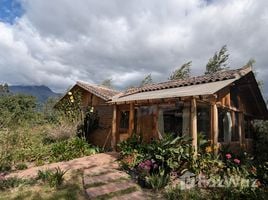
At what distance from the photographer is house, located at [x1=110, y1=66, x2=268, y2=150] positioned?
11625 mm

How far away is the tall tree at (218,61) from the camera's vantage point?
34.2 m

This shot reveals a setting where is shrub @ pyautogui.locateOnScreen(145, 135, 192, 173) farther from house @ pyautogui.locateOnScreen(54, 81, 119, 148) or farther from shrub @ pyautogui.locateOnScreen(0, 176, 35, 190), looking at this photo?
house @ pyautogui.locateOnScreen(54, 81, 119, 148)

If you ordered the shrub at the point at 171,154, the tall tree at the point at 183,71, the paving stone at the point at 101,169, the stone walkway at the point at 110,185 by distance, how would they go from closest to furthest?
1. the stone walkway at the point at 110,185
2. the shrub at the point at 171,154
3. the paving stone at the point at 101,169
4. the tall tree at the point at 183,71

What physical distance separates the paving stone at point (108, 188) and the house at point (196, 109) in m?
3.19

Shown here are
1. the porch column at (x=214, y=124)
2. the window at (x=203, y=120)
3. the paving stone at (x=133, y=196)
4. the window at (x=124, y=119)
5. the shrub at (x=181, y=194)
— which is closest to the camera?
the shrub at (x=181, y=194)

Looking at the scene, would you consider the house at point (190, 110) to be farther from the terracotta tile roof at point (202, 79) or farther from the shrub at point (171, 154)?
the shrub at point (171, 154)

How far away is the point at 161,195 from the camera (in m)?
7.64

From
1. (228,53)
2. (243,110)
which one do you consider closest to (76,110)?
(243,110)

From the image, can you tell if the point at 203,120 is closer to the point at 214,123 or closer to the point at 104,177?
the point at 214,123

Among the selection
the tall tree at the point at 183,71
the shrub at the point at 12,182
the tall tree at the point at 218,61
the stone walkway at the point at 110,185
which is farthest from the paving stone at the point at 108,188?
the tall tree at the point at 183,71

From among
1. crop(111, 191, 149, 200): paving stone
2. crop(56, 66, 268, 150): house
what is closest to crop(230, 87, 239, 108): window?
crop(56, 66, 268, 150): house

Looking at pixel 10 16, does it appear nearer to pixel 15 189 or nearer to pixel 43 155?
pixel 43 155

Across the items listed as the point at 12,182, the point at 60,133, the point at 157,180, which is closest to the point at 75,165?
the point at 12,182

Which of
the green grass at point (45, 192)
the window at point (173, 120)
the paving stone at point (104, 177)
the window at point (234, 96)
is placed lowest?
the green grass at point (45, 192)
